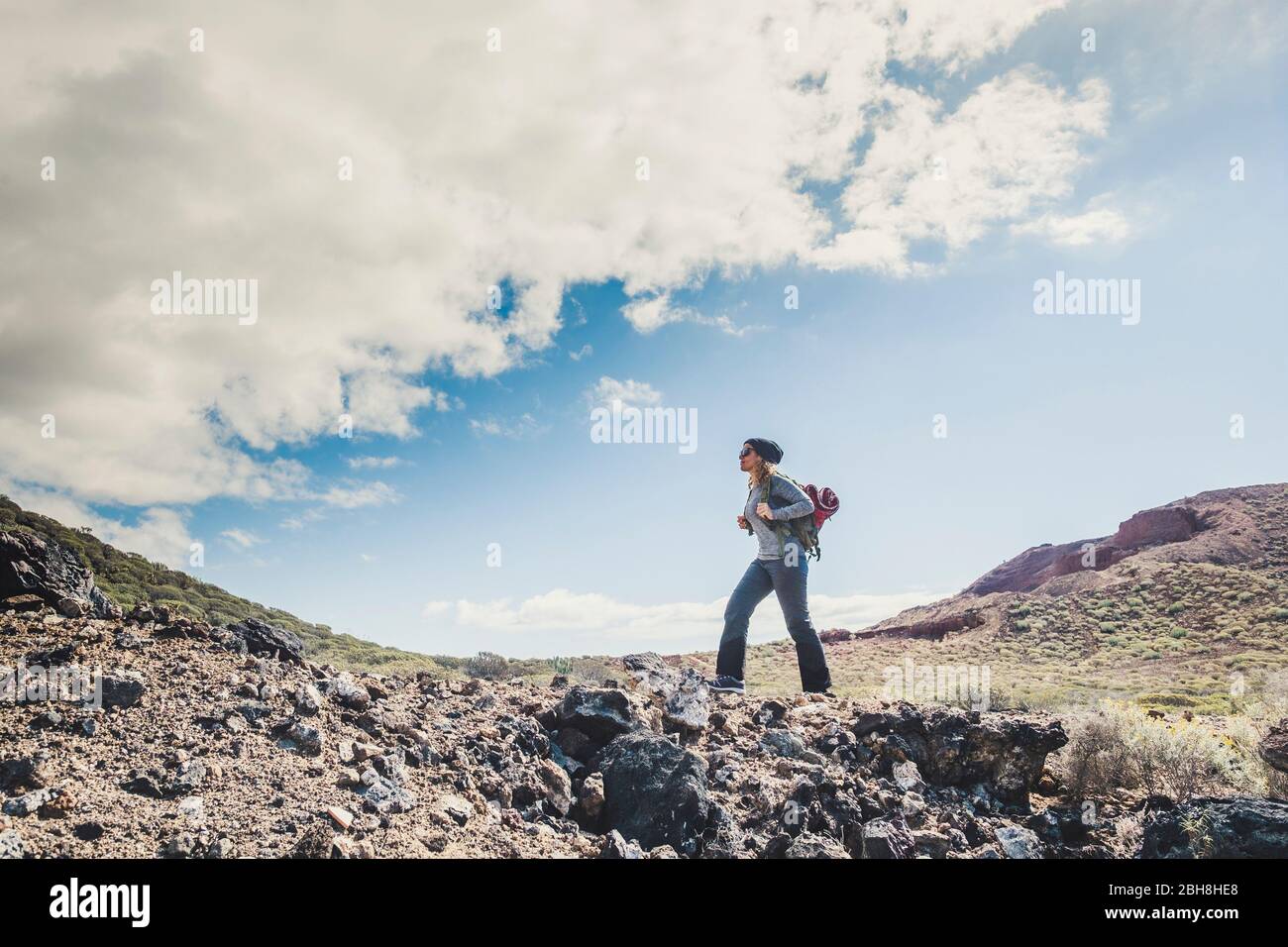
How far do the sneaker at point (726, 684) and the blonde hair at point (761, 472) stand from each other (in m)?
2.13

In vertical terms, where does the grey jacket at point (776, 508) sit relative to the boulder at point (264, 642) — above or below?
above

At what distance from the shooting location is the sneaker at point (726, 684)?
722 cm

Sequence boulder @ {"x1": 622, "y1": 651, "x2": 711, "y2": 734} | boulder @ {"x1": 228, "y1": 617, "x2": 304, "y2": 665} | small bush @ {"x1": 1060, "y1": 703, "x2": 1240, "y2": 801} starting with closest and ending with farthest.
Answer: small bush @ {"x1": 1060, "y1": 703, "x2": 1240, "y2": 801} < boulder @ {"x1": 228, "y1": 617, "x2": 304, "y2": 665} < boulder @ {"x1": 622, "y1": 651, "x2": 711, "y2": 734}

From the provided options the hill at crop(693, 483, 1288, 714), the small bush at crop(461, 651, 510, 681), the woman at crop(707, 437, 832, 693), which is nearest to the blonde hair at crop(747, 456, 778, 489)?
the woman at crop(707, 437, 832, 693)

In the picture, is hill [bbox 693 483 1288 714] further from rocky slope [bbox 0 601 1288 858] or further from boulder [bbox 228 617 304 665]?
boulder [bbox 228 617 304 665]

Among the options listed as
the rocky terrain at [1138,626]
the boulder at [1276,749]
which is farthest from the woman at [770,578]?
the rocky terrain at [1138,626]

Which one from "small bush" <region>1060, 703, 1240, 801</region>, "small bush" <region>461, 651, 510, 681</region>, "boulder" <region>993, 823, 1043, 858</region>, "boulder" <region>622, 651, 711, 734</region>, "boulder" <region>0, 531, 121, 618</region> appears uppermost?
"boulder" <region>0, 531, 121, 618</region>

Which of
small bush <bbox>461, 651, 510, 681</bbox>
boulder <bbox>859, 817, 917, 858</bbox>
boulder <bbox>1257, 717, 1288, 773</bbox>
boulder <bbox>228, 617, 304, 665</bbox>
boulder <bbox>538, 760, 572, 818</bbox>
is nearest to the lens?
boulder <bbox>859, 817, 917, 858</bbox>

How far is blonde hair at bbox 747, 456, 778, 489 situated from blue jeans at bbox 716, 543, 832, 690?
2.91 feet

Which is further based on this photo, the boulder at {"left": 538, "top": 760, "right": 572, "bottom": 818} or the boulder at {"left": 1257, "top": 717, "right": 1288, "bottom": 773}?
the boulder at {"left": 1257, "top": 717, "right": 1288, "bottom": 773}

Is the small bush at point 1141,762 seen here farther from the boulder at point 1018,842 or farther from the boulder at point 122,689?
the boulder at point 122,689

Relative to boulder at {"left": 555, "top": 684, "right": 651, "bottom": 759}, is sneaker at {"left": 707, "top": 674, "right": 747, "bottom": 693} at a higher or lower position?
lower

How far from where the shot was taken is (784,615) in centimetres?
758

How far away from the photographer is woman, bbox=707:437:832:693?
7535 mm
